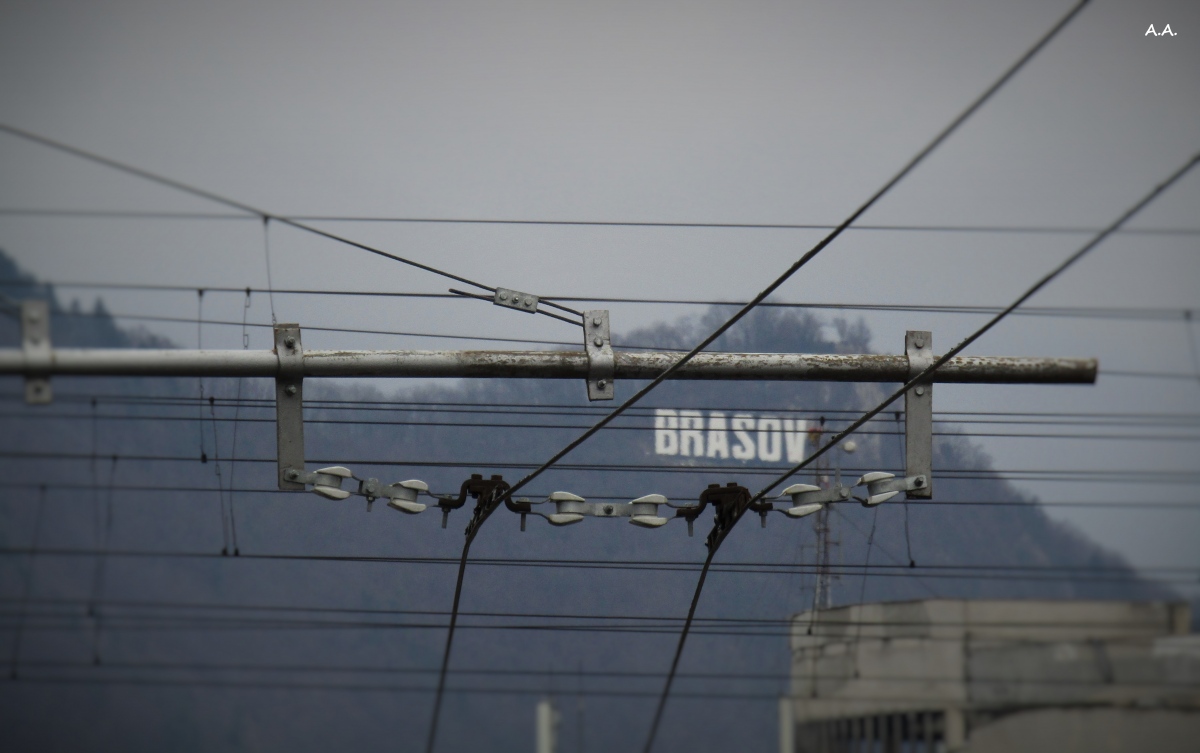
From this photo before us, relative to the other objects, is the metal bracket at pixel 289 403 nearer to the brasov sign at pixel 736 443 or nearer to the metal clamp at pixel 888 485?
the metal clamp at pixel 888 485

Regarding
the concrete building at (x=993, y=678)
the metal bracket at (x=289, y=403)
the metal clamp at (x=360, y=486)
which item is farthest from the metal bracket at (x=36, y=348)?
the concrete building at (x=993, y=678)

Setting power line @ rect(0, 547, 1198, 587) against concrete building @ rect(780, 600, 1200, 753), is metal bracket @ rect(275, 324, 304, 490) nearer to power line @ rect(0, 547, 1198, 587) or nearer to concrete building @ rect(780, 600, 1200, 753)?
power line @ rect(0, 547, 1198, 587)

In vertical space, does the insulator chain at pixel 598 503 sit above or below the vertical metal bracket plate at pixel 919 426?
below

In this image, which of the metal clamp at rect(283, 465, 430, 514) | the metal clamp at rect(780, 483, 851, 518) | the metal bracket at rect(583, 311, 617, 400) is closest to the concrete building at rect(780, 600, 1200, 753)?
the metal clamp at rect(780, 483, 851, 518)

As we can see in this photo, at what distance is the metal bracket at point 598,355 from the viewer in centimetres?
983

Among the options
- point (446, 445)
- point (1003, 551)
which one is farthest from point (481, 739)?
point (1003, 551)

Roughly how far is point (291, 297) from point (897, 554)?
11.0 metres

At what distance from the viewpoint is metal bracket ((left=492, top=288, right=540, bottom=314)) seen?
400 inches

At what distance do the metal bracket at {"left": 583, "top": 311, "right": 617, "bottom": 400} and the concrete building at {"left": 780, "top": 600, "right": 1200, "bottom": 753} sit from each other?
9333mm

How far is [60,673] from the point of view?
29078 mm

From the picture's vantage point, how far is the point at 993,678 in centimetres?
2103

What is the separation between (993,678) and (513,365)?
45.2ft

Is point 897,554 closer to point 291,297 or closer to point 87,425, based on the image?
point 291,297

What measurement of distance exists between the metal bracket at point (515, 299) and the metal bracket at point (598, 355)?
47cm
